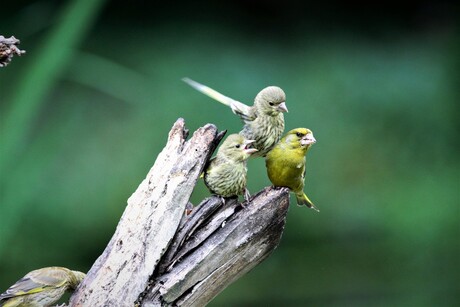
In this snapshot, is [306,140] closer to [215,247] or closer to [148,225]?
[215,247]

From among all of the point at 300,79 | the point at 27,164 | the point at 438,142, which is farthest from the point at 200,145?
the point at 438,142

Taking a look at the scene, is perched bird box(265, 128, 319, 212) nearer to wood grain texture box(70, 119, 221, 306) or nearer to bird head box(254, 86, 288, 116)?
bird head box(254, 86, 288, 116)

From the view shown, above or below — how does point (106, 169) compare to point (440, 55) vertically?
below

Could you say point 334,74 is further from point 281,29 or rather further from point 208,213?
point 208,213

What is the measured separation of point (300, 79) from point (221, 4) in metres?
0.69

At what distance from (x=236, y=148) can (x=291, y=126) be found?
6.17 feet

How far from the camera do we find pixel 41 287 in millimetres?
3537

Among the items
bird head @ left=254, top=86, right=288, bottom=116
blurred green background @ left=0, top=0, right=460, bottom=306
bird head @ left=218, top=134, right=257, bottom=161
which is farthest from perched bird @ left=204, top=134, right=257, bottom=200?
blurred green background @ left=0, top=0, right=460, bottom=306

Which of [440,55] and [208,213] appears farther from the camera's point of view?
[440,55]

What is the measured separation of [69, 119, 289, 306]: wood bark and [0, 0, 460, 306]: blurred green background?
1835 mm

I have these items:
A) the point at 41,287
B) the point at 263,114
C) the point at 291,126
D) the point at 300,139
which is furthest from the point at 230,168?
the point at 291,126

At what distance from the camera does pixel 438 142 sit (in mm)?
5652

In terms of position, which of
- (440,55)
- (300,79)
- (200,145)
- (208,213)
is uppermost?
(440,55)

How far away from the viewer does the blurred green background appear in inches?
207
